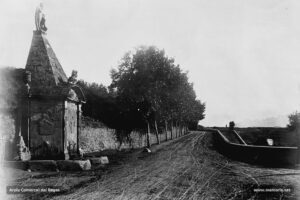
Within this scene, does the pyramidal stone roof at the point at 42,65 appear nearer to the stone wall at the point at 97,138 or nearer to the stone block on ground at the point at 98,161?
the stone block on ground at the point at 98,161

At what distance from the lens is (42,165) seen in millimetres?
13008

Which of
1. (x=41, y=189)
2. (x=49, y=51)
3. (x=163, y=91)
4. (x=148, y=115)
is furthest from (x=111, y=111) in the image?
(x=41, y=189)

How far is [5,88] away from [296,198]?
40.7ft

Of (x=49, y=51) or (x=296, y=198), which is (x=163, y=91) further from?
(x=296, y=198)

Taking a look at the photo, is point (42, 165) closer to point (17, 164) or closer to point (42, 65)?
point (17, 164)

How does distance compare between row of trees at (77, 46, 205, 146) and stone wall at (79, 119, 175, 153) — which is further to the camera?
row of trees at (77, 46, 205, 146)

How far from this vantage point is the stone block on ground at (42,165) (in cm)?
1284

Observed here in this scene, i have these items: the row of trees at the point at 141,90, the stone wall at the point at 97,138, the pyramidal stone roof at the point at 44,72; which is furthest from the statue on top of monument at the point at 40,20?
the row of trees at the point at 141,90

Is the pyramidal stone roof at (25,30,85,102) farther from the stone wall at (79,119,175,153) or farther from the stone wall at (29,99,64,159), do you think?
the stone wall at (79,119,175,153)

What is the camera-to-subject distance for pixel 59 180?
1077 cm

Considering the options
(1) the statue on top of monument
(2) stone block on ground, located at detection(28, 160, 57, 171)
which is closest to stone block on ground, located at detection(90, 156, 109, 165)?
(2) stone block on ground, located at detection(28, 160, 57, 171)

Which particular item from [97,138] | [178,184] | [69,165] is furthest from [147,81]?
[178,184]

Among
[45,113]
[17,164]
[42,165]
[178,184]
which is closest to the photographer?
[178,184]

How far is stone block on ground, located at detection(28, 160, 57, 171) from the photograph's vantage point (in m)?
12.8
